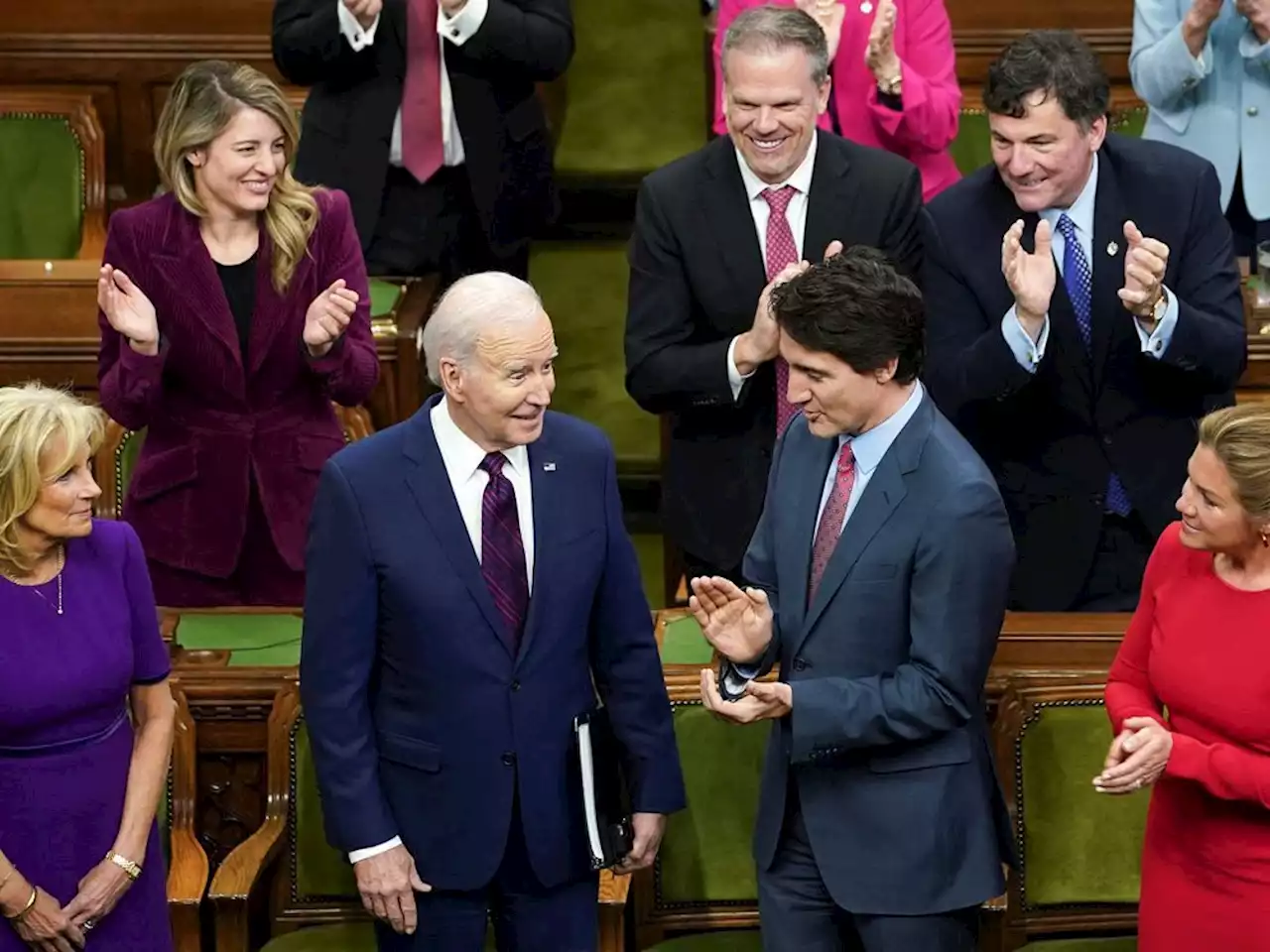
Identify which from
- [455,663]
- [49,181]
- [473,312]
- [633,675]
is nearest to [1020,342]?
[633,675]

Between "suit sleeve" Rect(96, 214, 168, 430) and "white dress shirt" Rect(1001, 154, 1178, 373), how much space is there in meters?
1.32

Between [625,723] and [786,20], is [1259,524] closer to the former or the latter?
[625,723]

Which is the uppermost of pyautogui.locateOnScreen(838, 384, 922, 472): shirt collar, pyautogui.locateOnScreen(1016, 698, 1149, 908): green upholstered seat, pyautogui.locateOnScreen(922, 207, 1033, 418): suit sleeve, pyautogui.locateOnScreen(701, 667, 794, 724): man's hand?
pyautogui.locateOnScreen(838, 384, 922, 472): shirt collar

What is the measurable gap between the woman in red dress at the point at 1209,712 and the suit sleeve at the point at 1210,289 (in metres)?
0.63

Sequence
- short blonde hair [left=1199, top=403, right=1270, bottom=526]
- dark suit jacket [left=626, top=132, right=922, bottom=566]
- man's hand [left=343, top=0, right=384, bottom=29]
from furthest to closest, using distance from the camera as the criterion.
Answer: man's hand [left=343, top=0, right=384, bottom=29] → dark suit jacket [left=626, top=132, right=922, bottom=566] → short blonde hair [left=1199, top=403, right=1270, bottom=526]

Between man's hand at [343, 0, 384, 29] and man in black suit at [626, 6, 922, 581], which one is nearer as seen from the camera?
A: man in black suit at [626, 6, 922, 581]

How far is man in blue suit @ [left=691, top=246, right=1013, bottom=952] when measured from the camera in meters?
2.76

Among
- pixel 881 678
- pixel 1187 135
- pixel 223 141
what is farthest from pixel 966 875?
pixel 1187 135

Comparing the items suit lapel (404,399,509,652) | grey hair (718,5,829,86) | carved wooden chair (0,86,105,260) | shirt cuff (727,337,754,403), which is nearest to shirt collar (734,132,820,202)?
grey hair (718,5,829,86)

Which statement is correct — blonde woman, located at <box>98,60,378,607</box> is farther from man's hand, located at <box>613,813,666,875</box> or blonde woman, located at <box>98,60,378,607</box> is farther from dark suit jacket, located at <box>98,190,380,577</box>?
man's hand, located at <box>613,813,666,875</box>

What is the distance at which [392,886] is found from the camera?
2.86 m

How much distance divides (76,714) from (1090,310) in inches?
65.7

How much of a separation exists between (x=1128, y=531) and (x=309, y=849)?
1387mm

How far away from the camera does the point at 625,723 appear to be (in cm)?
296
